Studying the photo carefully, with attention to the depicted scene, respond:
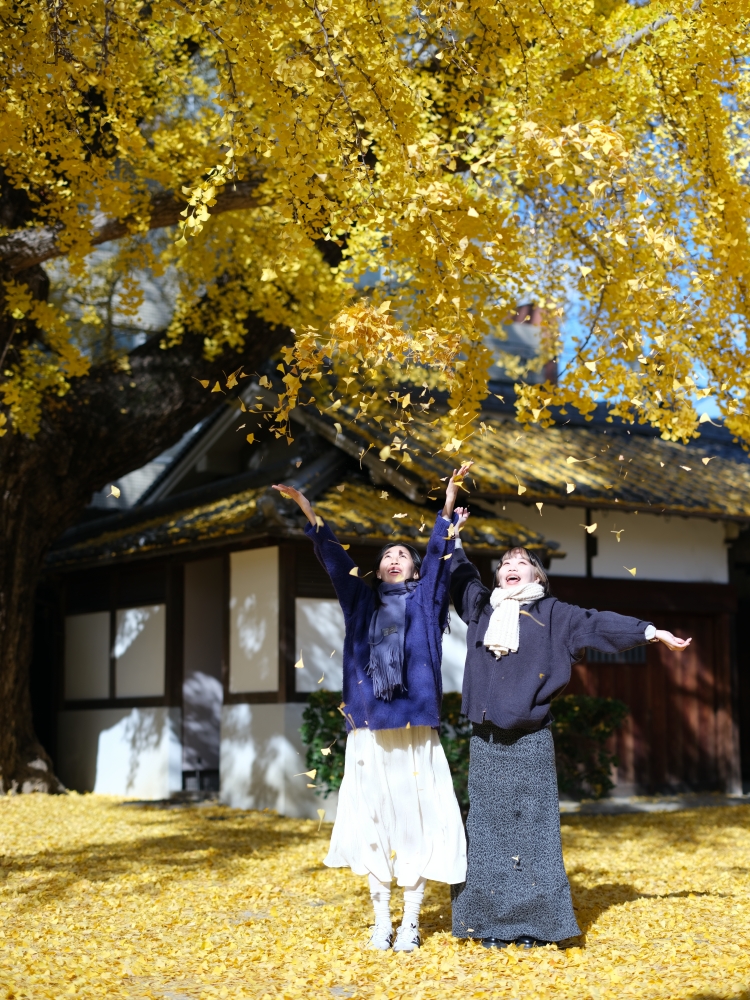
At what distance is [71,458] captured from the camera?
37.9 feet

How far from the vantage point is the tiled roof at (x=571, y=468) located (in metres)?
11.2

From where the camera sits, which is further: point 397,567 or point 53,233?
point 53,233

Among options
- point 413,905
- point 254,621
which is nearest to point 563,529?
point 254,621

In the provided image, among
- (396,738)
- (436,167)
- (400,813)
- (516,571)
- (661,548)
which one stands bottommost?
(400,813)

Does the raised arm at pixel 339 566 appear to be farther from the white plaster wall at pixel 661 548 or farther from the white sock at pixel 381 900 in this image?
the white plaster wall at pixel 661 548

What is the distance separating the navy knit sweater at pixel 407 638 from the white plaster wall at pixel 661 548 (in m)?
7.38

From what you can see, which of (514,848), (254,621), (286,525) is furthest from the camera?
(254,621)

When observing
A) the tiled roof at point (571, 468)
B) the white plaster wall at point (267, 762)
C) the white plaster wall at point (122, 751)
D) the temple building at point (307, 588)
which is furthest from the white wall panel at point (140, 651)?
the tiled roof at point (571, 468)

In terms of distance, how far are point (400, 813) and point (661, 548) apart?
8516 mm

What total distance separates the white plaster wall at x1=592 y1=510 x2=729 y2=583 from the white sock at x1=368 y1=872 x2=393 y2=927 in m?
7.78

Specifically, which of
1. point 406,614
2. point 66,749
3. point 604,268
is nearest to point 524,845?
point 406,614

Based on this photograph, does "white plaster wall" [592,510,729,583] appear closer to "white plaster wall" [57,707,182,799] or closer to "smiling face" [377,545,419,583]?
"white plaster wall" [57,707,182,799]

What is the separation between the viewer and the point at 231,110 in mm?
6688

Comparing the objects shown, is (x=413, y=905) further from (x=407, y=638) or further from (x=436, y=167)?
(x=436, y=167)
